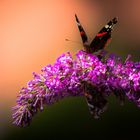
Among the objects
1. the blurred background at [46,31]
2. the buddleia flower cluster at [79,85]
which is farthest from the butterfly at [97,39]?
the blurred background at [46,31]

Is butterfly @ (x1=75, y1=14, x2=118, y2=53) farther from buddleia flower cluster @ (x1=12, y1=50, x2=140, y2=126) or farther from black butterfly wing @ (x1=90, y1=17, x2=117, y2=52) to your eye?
buddleia flower cluster @ (x1=12, y1=50, x2=140, y2=126)

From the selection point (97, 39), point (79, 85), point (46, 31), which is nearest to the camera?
point (79, 85)

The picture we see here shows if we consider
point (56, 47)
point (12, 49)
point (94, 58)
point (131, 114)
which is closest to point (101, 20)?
point (56, 47)

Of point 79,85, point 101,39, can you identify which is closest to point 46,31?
point 101,39

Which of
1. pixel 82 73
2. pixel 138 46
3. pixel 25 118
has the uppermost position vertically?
pixel 138 46

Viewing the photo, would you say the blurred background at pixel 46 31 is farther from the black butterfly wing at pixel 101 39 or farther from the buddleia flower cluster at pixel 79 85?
the buddleia flower cluster at pixel 79 85

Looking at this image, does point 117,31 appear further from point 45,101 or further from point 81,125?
point 45,101

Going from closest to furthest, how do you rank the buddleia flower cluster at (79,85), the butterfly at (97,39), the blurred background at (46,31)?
the buddleia flower cluster at (79,85), the butterfly at (97,39), the blurred background at (46,31)

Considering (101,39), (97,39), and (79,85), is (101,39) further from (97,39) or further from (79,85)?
(79,85)

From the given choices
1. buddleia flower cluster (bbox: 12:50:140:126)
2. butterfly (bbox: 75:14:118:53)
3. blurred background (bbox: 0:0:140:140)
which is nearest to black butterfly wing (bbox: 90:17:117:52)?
butterfly (bbox: 75:14:118:53)
